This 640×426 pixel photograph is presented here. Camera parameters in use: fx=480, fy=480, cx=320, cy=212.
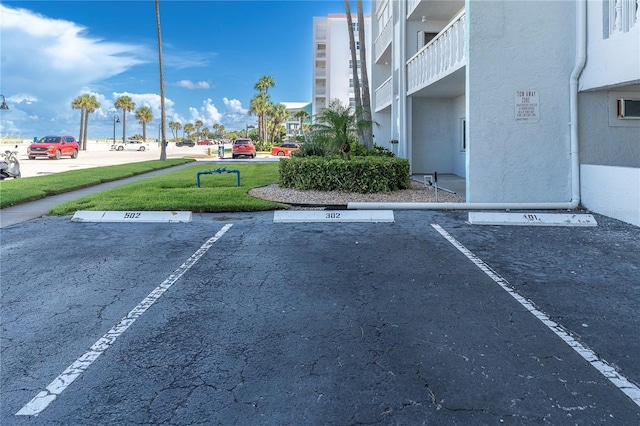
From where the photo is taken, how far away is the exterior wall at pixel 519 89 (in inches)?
412

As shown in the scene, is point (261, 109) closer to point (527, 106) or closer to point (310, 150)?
point (310, 150)

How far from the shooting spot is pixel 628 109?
10.6m

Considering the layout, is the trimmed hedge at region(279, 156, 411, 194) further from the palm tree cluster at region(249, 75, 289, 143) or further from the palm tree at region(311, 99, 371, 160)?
the palm tree cluster at region(249, 75, 289, 143)

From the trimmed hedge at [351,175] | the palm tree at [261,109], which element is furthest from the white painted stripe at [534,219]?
the palm tree at [261,109]

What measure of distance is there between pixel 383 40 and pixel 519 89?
15.0m

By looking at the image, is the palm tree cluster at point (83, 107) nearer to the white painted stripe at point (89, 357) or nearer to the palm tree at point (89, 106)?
the palm tree at point (89, 106)

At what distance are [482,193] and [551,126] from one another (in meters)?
2.07

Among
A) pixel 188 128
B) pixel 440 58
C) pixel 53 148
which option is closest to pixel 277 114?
pixel 53 148

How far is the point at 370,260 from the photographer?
6.46m

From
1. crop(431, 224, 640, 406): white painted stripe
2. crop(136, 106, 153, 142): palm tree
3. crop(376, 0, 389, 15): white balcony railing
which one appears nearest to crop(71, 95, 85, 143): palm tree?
crop(136, 106, 153, 142): palm tree

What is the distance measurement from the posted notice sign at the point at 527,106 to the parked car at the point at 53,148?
3437cm

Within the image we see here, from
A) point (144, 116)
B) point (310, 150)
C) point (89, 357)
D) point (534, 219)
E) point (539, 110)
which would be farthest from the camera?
point (144, 116)

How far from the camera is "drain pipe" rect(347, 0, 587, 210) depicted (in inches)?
399

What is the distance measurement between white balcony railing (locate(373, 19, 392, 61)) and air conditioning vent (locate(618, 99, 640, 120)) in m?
12.8
